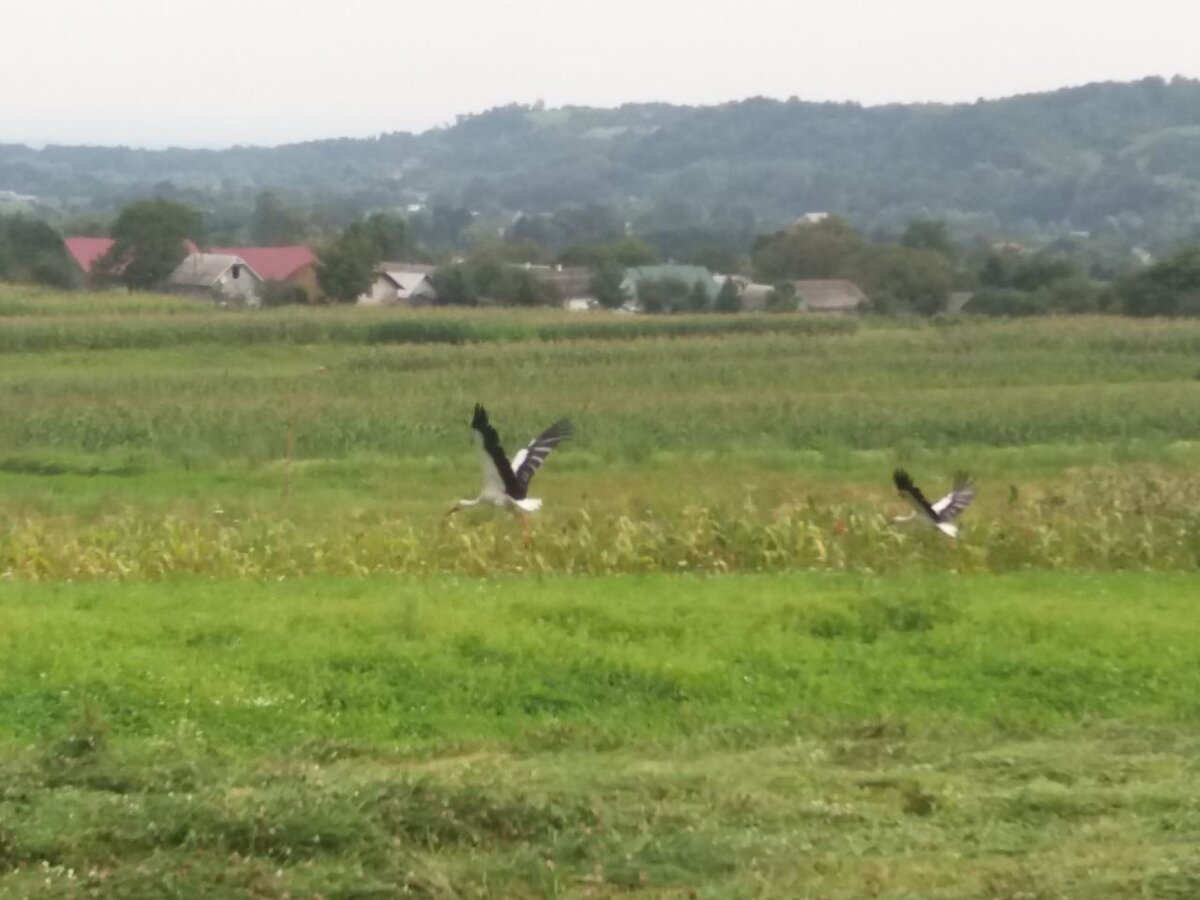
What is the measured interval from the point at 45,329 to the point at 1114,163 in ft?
471

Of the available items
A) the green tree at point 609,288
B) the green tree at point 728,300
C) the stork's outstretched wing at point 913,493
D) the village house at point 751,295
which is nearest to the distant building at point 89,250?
the green tree at point 609,288

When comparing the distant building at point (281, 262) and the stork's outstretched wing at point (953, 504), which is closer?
the stork's outstretched wing at point (953, 504)

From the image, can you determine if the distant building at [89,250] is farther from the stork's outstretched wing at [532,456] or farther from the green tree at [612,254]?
the stork's outstretched wing at [532,456]

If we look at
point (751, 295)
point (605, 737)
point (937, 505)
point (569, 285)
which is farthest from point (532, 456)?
point (751, 295)

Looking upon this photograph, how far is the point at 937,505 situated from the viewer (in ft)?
48.5

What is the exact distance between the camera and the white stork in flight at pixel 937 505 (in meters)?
13.8

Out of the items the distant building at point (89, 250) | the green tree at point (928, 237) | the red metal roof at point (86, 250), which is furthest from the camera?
the green tree at point (928, 237)

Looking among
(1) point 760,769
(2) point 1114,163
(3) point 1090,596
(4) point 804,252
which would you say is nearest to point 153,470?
(3) point 1090,596

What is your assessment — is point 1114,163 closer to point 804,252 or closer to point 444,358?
point 804,252

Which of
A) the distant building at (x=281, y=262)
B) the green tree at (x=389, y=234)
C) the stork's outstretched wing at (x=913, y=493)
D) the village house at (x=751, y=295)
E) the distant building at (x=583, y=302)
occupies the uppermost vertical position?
the stork's outstretched wing at (x=913, y=493)

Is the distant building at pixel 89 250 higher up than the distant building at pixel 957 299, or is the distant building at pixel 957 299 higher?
the distant building at pixel 89 250

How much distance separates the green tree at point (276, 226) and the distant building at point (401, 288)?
3672 cm

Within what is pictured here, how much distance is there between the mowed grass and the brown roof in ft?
186

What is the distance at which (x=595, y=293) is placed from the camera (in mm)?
72500
